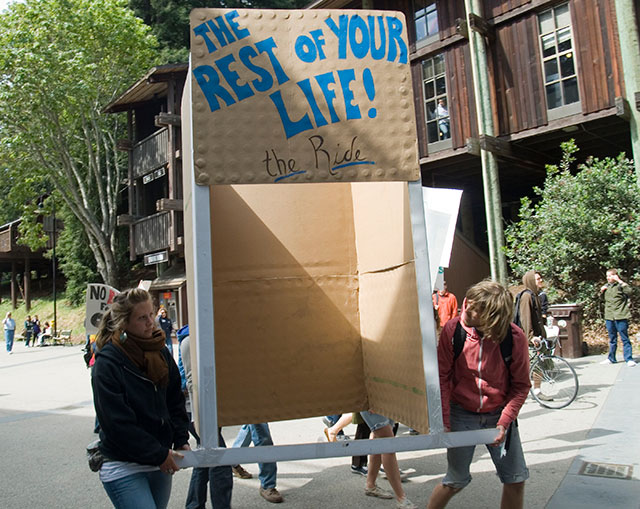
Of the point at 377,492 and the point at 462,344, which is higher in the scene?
the point at 462,344

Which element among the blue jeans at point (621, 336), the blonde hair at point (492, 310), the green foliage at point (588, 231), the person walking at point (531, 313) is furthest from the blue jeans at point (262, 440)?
the green foliage at point (588, 231)

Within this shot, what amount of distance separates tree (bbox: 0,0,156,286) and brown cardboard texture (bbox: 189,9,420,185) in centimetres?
2129

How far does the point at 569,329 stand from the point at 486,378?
8534 mm

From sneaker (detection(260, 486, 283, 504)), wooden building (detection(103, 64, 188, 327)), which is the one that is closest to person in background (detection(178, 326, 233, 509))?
sneaker (detection(260, 486, 283, 504))

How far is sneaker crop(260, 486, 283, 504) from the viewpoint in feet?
14.2

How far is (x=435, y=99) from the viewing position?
1641 cm

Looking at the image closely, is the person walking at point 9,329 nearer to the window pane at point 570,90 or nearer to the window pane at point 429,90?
the window pane at point 429,90

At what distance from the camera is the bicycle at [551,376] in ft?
22.9

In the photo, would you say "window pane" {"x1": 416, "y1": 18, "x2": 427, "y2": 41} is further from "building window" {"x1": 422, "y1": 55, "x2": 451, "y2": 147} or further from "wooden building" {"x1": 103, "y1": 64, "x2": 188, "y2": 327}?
"wooden building" {"x1": 103, "y1": 64, "x2": 188, "y2": 327}

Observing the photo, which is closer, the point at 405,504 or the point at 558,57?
the point at 405,504

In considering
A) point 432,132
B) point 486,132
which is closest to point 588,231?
point 486,132

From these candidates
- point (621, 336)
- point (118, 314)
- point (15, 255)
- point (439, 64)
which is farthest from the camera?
point (15, 255)

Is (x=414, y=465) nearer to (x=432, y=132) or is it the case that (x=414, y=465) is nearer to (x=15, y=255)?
(x=432, y=132)

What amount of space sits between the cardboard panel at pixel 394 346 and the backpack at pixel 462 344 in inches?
→ 10.0
